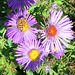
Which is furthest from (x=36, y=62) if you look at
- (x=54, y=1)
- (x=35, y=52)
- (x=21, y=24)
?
(x=54, y=1)

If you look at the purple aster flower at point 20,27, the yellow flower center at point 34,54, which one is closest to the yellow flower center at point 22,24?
the purple aster flower at point 20,27

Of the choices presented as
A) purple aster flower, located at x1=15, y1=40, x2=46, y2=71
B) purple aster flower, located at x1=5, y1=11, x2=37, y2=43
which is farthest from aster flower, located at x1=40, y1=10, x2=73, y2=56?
purple aster flower, located at x1=15, y1=40, x2=46, y2=71

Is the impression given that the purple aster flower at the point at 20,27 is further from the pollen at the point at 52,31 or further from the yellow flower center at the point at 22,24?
the pollen at the point at 52,31

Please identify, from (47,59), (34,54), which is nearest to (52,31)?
(34,54)

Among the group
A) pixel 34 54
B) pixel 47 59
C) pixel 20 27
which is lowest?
pixel 47 59

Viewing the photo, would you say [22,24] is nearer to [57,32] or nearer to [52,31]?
[52,31]

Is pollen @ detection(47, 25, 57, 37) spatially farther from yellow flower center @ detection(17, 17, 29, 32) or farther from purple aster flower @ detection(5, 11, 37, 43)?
yellow flower center @ detection(17, 17, 29, 32)
